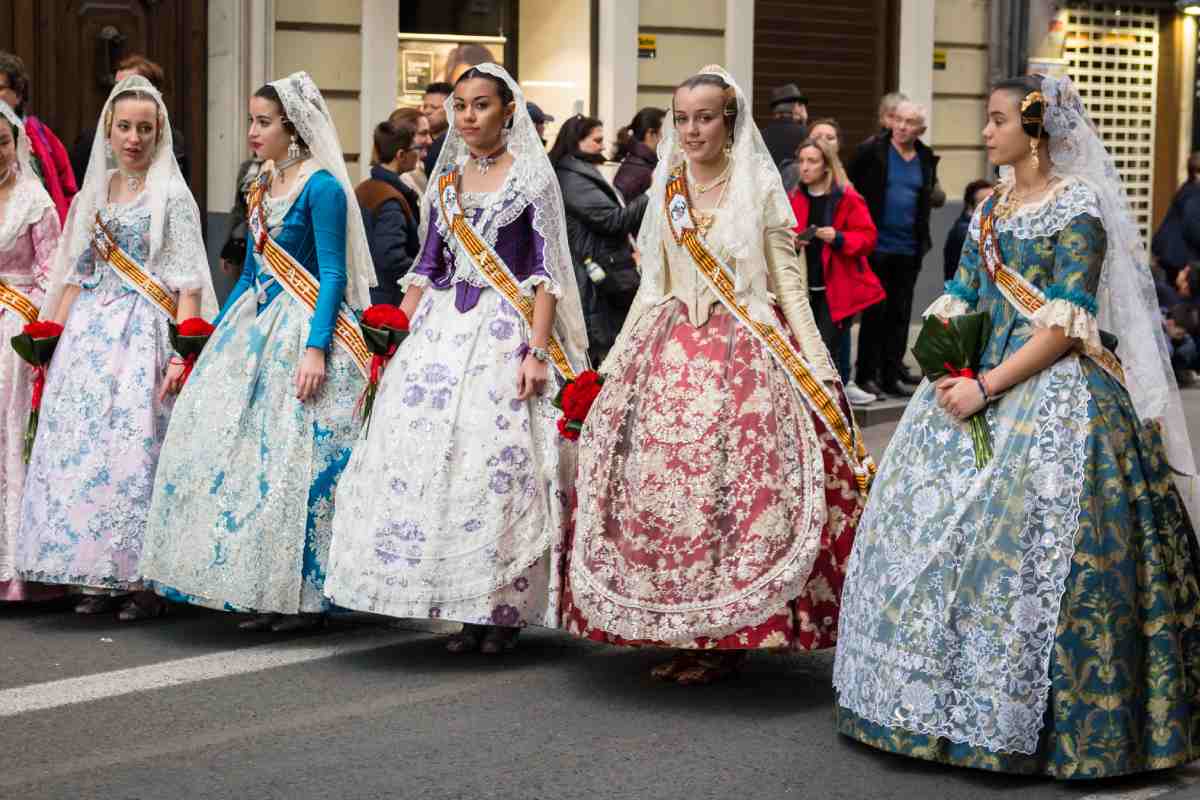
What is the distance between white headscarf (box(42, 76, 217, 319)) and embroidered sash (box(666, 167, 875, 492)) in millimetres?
2180

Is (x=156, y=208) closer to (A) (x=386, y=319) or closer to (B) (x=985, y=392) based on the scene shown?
(A) (x=386, y=319)

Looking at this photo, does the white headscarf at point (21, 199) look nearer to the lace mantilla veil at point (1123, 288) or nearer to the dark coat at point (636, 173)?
the lace mantilla veil at point (1123, 288)

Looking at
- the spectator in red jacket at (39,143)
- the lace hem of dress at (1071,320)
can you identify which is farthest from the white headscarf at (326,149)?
the lace hem of dress at (1071,320)

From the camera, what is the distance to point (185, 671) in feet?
22.6

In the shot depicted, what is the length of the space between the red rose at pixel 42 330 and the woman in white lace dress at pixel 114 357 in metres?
0.05

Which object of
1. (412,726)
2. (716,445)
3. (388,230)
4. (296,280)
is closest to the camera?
(412,726)

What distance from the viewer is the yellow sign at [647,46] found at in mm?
16156

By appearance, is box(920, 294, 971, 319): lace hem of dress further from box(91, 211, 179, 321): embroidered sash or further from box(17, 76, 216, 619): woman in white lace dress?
box(91, 211, 179, 321): embroidered sash

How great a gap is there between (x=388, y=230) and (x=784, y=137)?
4.32 metres

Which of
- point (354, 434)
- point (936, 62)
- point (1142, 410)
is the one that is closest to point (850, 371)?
point (936, 62)

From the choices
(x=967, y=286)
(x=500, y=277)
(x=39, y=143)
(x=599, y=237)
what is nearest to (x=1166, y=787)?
(x=967, y=286)

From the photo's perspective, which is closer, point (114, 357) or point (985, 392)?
point (985, 392)

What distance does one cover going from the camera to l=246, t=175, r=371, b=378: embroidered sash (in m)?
7.34

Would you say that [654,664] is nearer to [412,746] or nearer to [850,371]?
[412,746]
